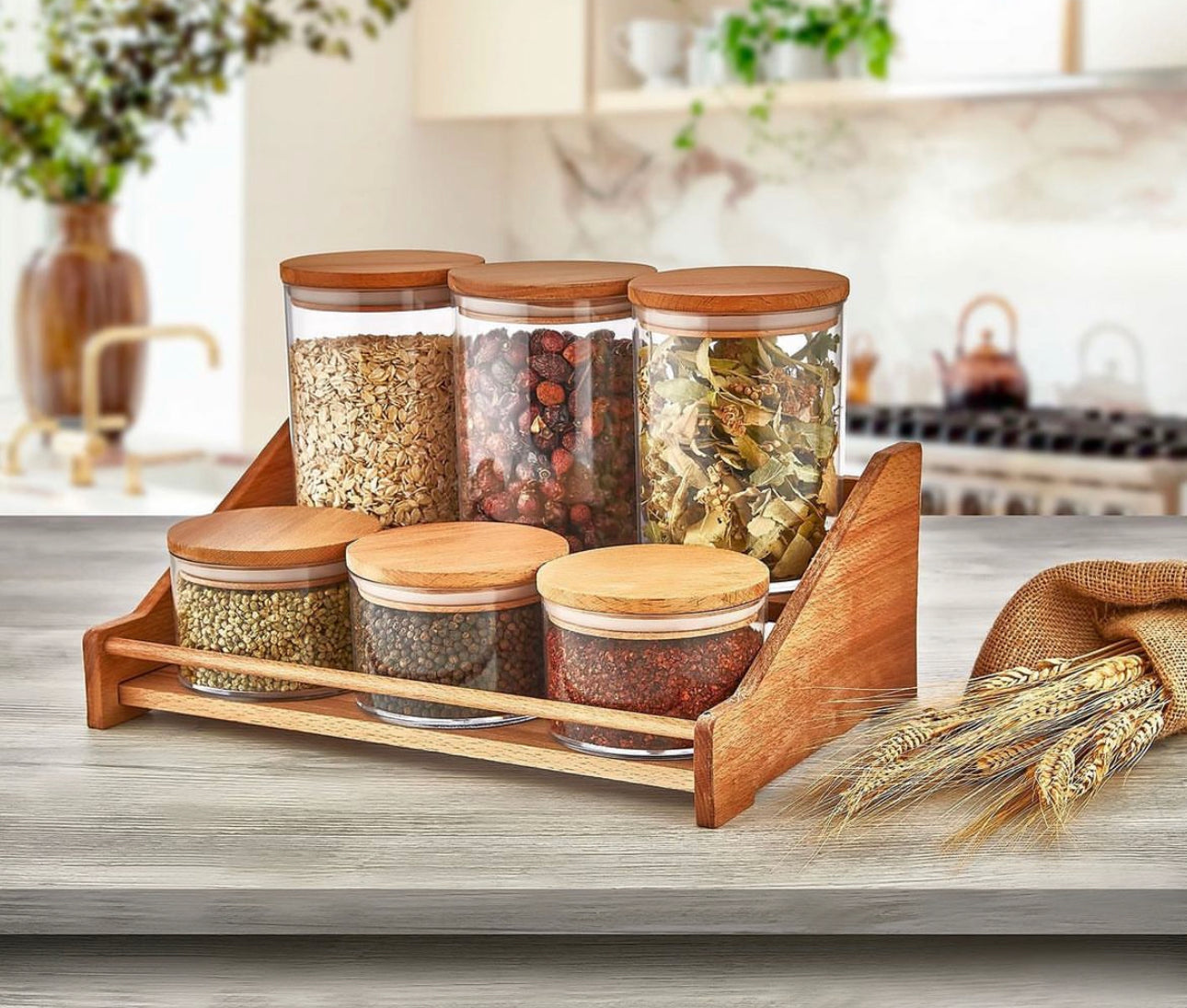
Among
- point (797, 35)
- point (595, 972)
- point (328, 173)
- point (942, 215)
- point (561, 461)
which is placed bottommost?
point (595, 972)

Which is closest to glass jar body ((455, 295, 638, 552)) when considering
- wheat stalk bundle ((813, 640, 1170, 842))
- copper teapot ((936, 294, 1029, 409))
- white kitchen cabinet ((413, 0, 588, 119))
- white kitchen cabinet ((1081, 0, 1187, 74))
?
wheat stalk bundle ((813, 640, 1170, 842))

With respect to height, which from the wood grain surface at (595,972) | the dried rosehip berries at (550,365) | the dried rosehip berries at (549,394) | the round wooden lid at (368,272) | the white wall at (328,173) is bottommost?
the wood grain surface at (595,972)

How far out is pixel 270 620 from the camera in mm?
892

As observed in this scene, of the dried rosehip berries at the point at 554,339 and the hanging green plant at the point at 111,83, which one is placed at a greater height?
the hanging green plant at the point at 111,83

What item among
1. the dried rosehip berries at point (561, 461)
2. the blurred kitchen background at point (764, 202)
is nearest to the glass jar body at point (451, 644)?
the dried rosehip berries at point (561, 461)

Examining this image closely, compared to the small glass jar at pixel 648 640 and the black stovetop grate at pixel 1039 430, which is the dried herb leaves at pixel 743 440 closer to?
the small glass jar at pixel 648 640

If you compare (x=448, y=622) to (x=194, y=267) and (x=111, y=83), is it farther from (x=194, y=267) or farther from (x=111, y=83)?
(x=194, y=267)

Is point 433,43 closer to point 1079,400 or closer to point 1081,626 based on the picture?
point 1079,400

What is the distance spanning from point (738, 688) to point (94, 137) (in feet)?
9.22

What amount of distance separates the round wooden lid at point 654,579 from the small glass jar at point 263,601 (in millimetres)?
144

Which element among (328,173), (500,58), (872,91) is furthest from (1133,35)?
(328,173)

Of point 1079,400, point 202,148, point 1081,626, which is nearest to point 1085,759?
point 1081,626

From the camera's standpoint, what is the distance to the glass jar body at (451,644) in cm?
84

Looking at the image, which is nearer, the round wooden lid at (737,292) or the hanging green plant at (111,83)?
the round wooden lid at (737,292)
